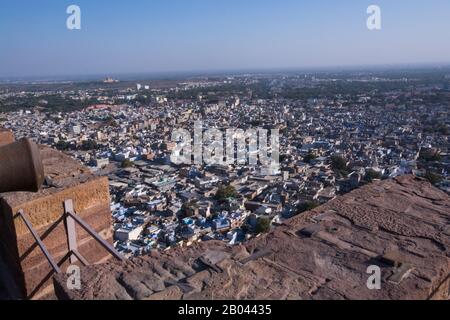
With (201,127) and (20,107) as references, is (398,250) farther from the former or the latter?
(20,107)

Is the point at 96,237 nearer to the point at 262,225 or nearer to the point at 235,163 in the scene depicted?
the point at 262,225

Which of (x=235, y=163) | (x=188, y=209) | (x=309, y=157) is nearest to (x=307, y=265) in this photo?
(x=188, y=209)

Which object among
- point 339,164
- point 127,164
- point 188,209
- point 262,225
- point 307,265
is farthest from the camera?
point 127,164

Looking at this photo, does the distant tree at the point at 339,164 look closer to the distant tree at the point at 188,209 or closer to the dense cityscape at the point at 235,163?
the dense cityscape at the point at 235,163

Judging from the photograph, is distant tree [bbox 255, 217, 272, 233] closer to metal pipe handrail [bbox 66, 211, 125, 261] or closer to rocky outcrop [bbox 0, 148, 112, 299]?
rocky outcrop [bbox 0, 148, 112, 299]

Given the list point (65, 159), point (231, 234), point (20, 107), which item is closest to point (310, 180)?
point (231, 234)

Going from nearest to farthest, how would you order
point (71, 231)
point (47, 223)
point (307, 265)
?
point (307, 265), point (47, 223), point (71, 231)

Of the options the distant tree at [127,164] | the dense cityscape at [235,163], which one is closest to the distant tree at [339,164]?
the dense cityscape at [235,163]
